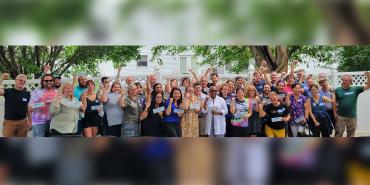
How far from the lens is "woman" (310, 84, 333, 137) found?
6.22 m

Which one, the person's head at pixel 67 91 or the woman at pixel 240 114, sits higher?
the person's head at pixel 67 91

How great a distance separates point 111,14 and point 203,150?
4.39ft

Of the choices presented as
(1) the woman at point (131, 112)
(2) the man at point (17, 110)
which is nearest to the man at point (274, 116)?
(1) the woman at point (131, 112)

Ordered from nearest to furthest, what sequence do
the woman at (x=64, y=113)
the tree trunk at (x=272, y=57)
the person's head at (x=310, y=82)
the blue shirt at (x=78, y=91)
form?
the woman at (x=64, y=113) → the blue shirt at (x=78, y=91) → the person's head at (x=310, y=82) → the tree trunk at (x=272, y=57)

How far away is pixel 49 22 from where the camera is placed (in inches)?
92.4

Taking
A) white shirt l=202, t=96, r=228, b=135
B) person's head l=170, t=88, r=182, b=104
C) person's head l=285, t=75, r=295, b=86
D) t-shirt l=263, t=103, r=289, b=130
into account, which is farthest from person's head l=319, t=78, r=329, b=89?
person's head l=170, t=88, r=182, b=104

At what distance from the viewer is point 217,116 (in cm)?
589

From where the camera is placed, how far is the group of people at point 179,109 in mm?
5480

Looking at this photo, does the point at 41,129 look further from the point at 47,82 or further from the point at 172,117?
the point at 172,117

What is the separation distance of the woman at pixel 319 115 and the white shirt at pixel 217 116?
1.09 m

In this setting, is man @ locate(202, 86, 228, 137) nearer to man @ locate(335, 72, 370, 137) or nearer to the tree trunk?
man @ locate(335, 72, 370, 137)

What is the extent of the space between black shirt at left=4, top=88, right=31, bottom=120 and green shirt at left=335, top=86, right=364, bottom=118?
3.62 m

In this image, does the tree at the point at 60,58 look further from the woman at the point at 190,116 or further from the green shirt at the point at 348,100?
the green shirt at the point at 348,100

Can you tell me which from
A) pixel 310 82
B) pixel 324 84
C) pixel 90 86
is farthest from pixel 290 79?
→ pixel 90 86
